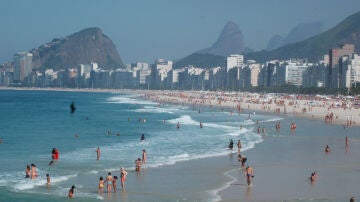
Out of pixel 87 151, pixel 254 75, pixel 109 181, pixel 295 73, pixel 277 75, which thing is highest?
pixel 295 73

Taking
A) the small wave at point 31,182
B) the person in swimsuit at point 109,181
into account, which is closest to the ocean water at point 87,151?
the small wave at point 31,182

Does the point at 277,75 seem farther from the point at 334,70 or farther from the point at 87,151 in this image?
the point at 87,151

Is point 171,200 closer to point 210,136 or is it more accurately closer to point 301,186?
point 301,186

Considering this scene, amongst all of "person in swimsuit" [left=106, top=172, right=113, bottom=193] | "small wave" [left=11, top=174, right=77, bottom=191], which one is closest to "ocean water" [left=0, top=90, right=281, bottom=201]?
"small wave" [left=11, top=174, right=77, bottom=191]

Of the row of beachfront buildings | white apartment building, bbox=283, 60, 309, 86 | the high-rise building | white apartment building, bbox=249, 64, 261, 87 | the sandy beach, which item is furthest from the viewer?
white apartment building, bbox=249, 64, 261, 87

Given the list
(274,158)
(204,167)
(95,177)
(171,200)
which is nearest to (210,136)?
(274,158)

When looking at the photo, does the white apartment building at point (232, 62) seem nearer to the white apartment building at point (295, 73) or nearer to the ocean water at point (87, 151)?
the white apartment building at point (295, 73)

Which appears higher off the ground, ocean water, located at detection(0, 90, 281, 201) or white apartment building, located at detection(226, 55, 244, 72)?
white apartment building, located at detection(226, 55, 244, 72)

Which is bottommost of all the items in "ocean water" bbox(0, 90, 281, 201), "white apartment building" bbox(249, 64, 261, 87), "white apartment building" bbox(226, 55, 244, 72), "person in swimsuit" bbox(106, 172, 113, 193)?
"ocean water" bbox(0, 90, 281, 201)

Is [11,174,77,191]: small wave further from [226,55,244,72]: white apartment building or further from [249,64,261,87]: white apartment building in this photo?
[226,55,244,72]: white apartment building

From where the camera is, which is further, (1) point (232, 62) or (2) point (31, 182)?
(1) point (232, 62)

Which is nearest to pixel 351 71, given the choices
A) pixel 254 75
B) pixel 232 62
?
pixel 254 75
